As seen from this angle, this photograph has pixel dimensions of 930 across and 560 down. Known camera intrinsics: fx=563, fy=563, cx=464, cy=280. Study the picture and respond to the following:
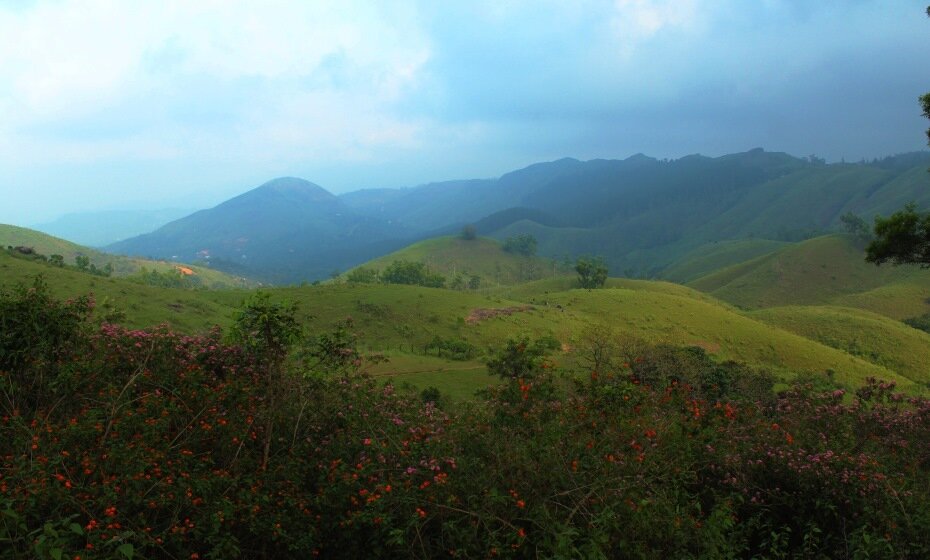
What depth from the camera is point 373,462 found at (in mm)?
7828

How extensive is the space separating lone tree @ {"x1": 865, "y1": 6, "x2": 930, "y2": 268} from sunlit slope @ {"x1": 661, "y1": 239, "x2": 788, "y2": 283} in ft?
530

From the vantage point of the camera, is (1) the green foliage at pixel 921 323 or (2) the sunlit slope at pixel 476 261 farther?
(2) the sunlit slope at pixel 476 261

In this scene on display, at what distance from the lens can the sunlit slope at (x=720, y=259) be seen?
6801 inches

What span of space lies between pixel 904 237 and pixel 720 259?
581 feet

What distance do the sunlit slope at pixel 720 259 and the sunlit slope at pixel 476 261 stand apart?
42.5m

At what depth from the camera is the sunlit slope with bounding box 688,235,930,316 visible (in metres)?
116

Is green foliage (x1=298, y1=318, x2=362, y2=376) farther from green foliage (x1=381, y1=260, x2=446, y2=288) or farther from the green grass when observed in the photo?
green foliage (x1=381, y1=260, x2=446, y2=288)

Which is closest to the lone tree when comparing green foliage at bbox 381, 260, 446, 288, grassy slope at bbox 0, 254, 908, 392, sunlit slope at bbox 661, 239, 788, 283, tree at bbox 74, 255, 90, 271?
grassy slope at bbox 0, 254, 908, 392

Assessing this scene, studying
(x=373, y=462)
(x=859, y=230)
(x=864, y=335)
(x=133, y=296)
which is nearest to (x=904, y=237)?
(x=373, y=462)

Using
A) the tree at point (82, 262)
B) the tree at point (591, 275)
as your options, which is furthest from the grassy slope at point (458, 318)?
the tree at point (591, 275)

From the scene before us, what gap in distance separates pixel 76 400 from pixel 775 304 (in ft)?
423

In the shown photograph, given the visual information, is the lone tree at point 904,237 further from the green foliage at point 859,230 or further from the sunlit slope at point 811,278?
the green foliage at point 859,230

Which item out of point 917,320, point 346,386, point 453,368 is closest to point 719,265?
point 917,320

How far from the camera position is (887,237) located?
1622 centimetres
